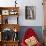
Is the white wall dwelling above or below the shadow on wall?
above

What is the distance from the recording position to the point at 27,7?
17.0ft

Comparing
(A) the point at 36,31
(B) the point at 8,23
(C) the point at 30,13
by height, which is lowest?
(A) the point at 36,31

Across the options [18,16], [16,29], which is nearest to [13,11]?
[18,16]

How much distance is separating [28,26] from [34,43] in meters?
0.66

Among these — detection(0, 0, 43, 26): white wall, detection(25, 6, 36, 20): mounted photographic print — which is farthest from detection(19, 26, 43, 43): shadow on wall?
detection(25, 6, 36, 20): mounted photographic print

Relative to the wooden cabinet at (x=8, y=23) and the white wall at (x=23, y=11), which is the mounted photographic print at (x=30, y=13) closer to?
the white wall at (x=23, y=11)

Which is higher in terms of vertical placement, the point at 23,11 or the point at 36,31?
the point at 23,11

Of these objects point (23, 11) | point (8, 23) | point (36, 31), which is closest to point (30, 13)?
point (23, 11)

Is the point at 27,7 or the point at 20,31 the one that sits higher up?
the point at 27,7

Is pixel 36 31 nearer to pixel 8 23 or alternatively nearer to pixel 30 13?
pixel 30 13

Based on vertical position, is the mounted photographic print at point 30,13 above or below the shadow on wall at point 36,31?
above

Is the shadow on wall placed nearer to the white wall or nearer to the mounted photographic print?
the white wall

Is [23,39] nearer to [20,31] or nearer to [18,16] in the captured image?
[20,31]

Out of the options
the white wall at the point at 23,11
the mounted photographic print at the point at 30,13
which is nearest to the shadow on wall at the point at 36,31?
the white wall at the point at 23,11
